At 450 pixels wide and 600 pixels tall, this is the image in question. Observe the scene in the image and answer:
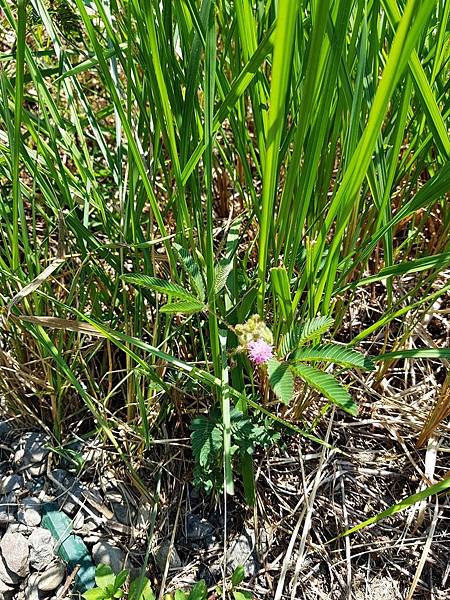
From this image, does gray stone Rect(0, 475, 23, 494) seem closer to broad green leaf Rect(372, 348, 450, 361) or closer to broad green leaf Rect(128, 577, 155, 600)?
broad green leaf Rect(128, 577, 155, 600)

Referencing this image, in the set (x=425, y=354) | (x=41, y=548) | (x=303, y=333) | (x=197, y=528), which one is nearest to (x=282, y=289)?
(x=303, y=333)

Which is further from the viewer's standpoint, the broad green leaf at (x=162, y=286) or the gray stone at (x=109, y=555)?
the gray stone at (x=109, y=555)

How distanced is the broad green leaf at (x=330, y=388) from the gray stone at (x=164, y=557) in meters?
0.40

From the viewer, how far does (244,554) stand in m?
1.01

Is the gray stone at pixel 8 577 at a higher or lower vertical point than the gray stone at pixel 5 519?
lower

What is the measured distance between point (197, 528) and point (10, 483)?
12.4 inches

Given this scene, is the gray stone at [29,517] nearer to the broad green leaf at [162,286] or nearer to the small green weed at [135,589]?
the small green weed at [135,589]

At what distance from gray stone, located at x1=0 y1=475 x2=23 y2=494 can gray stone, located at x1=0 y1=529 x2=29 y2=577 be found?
7 centimetres

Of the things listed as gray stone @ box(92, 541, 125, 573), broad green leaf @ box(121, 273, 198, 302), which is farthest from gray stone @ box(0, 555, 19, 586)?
broad green leaf @ box(121, 273, 198, 302)

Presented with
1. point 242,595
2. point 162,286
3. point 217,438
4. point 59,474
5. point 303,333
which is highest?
point 162,286

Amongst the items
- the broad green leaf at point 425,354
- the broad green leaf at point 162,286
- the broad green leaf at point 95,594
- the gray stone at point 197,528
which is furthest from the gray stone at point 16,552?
the broad green leaf at point 425,354

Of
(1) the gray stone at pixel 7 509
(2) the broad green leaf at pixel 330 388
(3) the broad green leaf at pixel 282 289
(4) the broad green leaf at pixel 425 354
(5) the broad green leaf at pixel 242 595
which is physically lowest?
(5) the broad green leaf at pixel 242 595

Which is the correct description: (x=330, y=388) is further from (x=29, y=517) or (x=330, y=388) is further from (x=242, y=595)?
(x=29, y=517)

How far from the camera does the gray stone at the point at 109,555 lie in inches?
39.5
